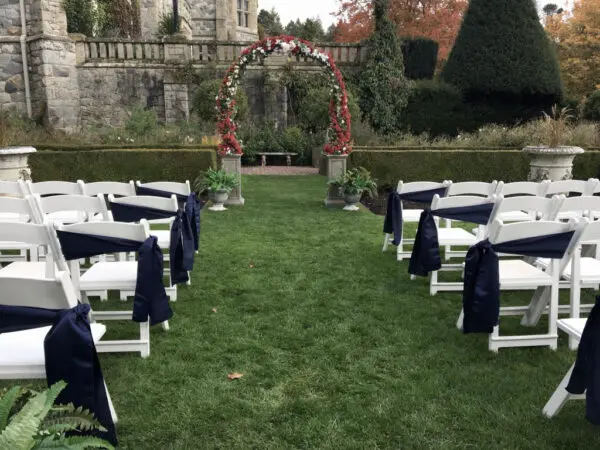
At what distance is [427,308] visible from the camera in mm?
4934

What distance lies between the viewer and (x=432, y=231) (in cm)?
531

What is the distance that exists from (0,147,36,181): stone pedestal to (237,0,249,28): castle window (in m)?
19.3

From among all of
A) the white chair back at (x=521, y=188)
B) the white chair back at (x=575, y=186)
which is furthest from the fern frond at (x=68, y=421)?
the white chair back at (x=575, y=186)

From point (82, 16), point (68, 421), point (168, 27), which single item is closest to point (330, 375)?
point (68, 421)

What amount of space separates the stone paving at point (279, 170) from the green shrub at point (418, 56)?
742 cm

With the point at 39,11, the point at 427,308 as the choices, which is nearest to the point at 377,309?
the point at 427,308

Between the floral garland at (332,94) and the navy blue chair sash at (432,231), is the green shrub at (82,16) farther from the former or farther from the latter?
the navy blue chair sash at (432,231)

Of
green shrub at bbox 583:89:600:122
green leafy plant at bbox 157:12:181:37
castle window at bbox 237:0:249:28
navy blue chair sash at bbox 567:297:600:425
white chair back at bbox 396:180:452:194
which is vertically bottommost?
navy blue chair sash at bbox 567:297:600:425

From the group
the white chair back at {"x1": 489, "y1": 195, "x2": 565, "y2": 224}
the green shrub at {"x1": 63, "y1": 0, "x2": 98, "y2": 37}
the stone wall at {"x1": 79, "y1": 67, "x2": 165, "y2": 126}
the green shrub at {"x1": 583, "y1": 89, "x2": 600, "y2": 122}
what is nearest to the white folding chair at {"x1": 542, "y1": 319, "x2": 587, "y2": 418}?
the white chair back at {"x1": 489, "y1": 195, "x2": 565, "y2": 224}

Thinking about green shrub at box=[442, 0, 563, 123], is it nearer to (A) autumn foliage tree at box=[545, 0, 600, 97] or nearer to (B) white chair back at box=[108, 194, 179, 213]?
(A) autumn foliage tree at box=[545, 0, 600, 97]

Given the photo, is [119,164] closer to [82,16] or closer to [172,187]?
[172,187]

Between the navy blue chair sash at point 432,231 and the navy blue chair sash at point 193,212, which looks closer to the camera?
the navy blue chair sash at point 432,231

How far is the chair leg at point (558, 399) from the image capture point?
2.95 meters

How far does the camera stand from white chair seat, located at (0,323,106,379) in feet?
8.84
